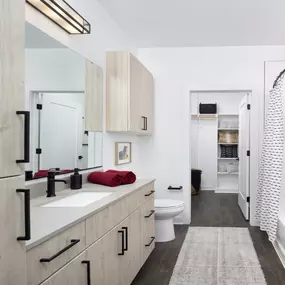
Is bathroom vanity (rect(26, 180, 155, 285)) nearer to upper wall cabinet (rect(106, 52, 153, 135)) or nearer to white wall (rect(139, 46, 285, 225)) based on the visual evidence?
upper wall cabinet (rect(106, 52, 153, 135))

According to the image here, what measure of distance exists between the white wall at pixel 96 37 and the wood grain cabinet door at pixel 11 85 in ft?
4.00

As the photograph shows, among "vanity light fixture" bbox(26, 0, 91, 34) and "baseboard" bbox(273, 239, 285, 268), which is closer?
"vanity light fixture" bbox(26, 0, 91, 34)

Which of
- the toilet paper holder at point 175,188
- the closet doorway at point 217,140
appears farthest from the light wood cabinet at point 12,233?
the closet doorway at point 217,140

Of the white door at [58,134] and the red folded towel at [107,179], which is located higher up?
the white door at [58,134]

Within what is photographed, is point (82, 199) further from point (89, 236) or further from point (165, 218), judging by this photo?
point (165, 218)

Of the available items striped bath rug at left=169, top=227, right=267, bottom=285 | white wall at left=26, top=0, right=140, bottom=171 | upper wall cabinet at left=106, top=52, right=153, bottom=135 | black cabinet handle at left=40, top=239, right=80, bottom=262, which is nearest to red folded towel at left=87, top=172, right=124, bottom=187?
white wall at left=26, top=0, right=140, bottom=171

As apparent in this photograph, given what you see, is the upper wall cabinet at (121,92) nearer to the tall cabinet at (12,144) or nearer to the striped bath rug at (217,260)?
the striped bath rug at (217,260)

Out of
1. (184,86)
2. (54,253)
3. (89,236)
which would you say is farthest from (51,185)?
(184,86)

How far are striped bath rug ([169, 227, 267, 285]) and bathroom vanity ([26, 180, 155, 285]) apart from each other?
0.44 meters

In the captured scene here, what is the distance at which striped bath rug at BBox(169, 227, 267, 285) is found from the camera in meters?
3.06

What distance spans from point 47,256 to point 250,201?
4152mm

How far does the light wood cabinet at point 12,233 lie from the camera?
3.65ft

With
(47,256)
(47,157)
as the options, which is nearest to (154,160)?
(47,157)

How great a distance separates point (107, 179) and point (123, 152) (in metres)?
1.35
